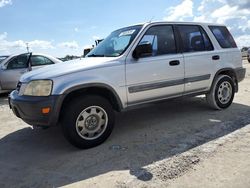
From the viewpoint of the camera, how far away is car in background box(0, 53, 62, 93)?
1039 cm

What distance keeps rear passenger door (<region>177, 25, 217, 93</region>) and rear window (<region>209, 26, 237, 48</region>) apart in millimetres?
311

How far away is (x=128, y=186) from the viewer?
3.55 meters

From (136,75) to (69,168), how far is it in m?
1.89

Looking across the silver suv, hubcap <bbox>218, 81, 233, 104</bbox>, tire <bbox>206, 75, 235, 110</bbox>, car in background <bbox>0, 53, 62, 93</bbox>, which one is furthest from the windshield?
car in background <bbox>0, 53, 62, 93</bbox>

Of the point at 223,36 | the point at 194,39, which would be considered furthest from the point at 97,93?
the point at 223,36

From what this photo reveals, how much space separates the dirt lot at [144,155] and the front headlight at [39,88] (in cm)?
92

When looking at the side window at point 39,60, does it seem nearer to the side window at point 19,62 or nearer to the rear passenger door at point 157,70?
the side window at point 19,62

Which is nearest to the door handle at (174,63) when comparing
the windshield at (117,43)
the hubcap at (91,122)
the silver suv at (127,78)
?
the silver suv at (127,78)

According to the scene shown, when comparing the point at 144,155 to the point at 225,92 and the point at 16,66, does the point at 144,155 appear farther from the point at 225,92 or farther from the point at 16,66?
the point at 16,66

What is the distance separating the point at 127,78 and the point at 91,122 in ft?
3.00

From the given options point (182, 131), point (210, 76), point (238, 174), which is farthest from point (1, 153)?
point (210, 76)

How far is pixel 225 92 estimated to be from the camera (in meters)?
6.92

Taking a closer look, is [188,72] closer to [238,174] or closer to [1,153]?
[238,174]

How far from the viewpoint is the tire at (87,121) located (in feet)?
15.2
